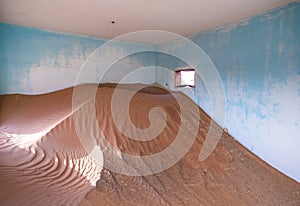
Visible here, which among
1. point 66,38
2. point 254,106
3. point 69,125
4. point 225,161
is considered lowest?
point 225,161

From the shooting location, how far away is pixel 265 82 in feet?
10.4

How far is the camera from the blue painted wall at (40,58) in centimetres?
455

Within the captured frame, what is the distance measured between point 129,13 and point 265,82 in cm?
246

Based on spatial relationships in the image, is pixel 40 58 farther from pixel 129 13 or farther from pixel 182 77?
pixel 182 77

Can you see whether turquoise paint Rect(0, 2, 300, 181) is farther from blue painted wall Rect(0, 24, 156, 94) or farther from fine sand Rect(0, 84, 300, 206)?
fine sand Rect(0, 84, 300, 206)

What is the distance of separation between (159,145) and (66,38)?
3.69 meters

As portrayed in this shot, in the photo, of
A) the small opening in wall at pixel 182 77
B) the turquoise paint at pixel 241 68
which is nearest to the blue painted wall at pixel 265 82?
the turquoise paint at pixel 241 68

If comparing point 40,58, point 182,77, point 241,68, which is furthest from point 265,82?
point 40,58

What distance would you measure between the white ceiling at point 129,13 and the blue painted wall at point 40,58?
0.33 m

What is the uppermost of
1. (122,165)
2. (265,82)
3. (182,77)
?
(182,77)

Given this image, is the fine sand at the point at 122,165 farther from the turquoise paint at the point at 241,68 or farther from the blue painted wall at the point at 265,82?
the turquoise paint at the point at 241,68

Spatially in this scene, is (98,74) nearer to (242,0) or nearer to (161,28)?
(161,28)

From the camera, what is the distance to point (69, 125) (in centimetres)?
318

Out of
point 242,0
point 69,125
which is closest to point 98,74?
point 69,125
